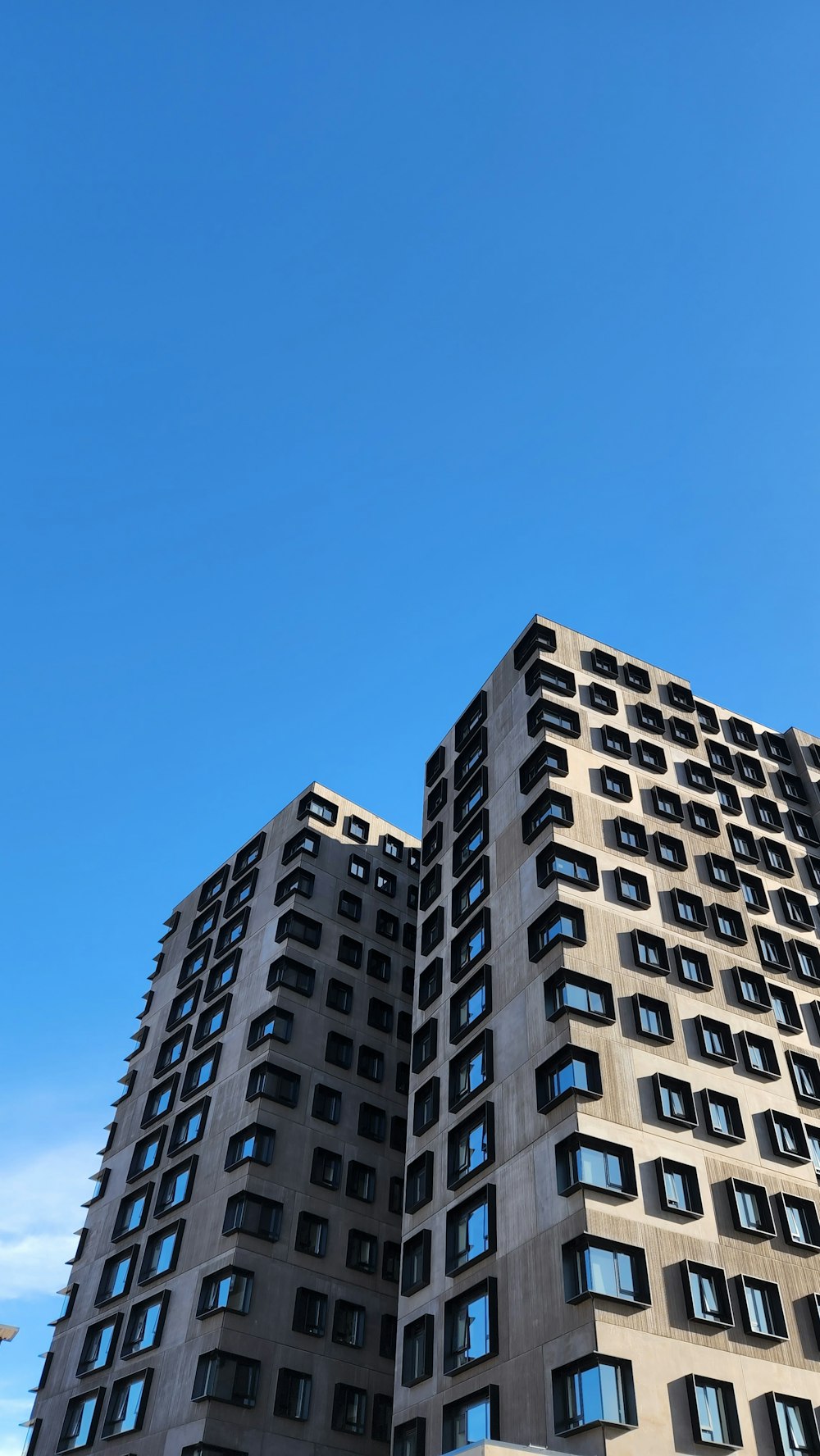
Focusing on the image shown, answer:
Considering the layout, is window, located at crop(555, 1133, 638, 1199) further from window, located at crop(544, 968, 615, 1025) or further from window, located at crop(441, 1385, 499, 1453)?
window, located at crop(441, 1385, 499, 1453)

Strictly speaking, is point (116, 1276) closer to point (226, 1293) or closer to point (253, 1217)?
point (253, 1217)

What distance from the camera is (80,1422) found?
5531cm

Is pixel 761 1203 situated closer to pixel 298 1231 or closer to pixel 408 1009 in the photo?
pixel 298 1231

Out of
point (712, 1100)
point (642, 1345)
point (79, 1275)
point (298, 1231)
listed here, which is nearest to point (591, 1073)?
point (712, 1100)

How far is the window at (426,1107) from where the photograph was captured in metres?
50.3

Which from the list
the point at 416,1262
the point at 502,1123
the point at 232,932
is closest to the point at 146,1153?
the point at 232,932

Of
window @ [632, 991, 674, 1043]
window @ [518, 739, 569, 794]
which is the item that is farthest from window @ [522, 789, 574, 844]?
window @ [632, 991, 674, 1043]

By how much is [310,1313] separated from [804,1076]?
24.8m

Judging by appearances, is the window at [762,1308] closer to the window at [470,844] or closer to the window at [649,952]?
the window at [649,952]

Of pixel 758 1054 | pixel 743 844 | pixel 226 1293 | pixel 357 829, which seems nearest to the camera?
pixel 758 1054

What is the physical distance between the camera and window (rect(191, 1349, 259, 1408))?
46594 millimetres

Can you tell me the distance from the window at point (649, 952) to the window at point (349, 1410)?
79.5ft

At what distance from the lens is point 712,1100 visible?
4381 cm

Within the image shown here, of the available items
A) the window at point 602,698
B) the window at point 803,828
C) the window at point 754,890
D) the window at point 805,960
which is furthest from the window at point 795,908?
the window at point 602,698
